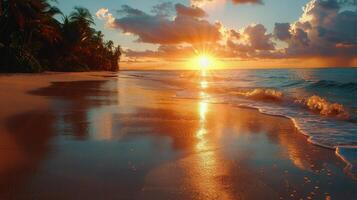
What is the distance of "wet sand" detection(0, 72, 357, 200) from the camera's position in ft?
11.5

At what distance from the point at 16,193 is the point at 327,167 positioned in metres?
3.79

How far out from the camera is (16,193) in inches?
130

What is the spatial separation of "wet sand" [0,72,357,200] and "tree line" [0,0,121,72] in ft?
86.6

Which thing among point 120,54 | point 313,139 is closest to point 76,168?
point 313,139

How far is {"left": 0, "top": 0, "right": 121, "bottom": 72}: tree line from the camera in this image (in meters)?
31.6

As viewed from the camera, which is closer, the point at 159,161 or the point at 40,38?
the point at 159,161

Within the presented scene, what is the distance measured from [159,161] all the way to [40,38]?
137ft

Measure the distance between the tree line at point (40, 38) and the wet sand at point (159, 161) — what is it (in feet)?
86.6

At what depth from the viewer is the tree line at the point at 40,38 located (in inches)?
1243

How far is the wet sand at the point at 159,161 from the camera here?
3516mm

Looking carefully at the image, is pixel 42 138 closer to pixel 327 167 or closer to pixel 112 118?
pixel 112 118

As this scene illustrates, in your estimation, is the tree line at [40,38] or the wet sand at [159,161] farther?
the tree line at [40,38]

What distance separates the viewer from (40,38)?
4200 centimetres

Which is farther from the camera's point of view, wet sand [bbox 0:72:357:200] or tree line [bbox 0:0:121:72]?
tree line [bbox 0:0:121:72]
